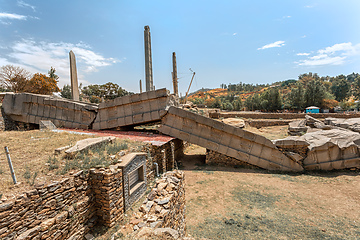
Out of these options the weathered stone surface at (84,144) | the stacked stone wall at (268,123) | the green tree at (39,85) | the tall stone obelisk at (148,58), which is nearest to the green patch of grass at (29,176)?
the weathered stone surface at (84,144)

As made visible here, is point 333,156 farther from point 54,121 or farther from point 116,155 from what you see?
point 54,121

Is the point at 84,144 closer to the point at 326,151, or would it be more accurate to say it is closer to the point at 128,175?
the point at 128,175

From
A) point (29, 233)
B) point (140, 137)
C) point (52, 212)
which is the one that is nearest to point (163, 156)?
point (140, 137)

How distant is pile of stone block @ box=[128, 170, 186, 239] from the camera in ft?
12.4

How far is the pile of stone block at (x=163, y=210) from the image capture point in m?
3.79

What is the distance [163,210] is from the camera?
4.20m

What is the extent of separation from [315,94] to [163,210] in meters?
42.8

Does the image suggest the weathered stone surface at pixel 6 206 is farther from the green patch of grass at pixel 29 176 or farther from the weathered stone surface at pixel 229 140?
the weathered stone surface at pixel 229 140

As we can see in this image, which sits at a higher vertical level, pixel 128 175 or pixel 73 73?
pixel 73 73

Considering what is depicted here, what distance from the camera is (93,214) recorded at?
480 cm

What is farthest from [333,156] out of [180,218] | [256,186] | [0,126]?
[0,126]

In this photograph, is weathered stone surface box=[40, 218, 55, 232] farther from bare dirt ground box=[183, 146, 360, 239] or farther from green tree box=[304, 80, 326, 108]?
green tree box=[304, 80, 326, 108]

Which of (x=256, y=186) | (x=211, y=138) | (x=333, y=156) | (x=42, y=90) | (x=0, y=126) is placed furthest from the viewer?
(x=42, y=90)

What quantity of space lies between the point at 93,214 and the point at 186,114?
22.5 ft
